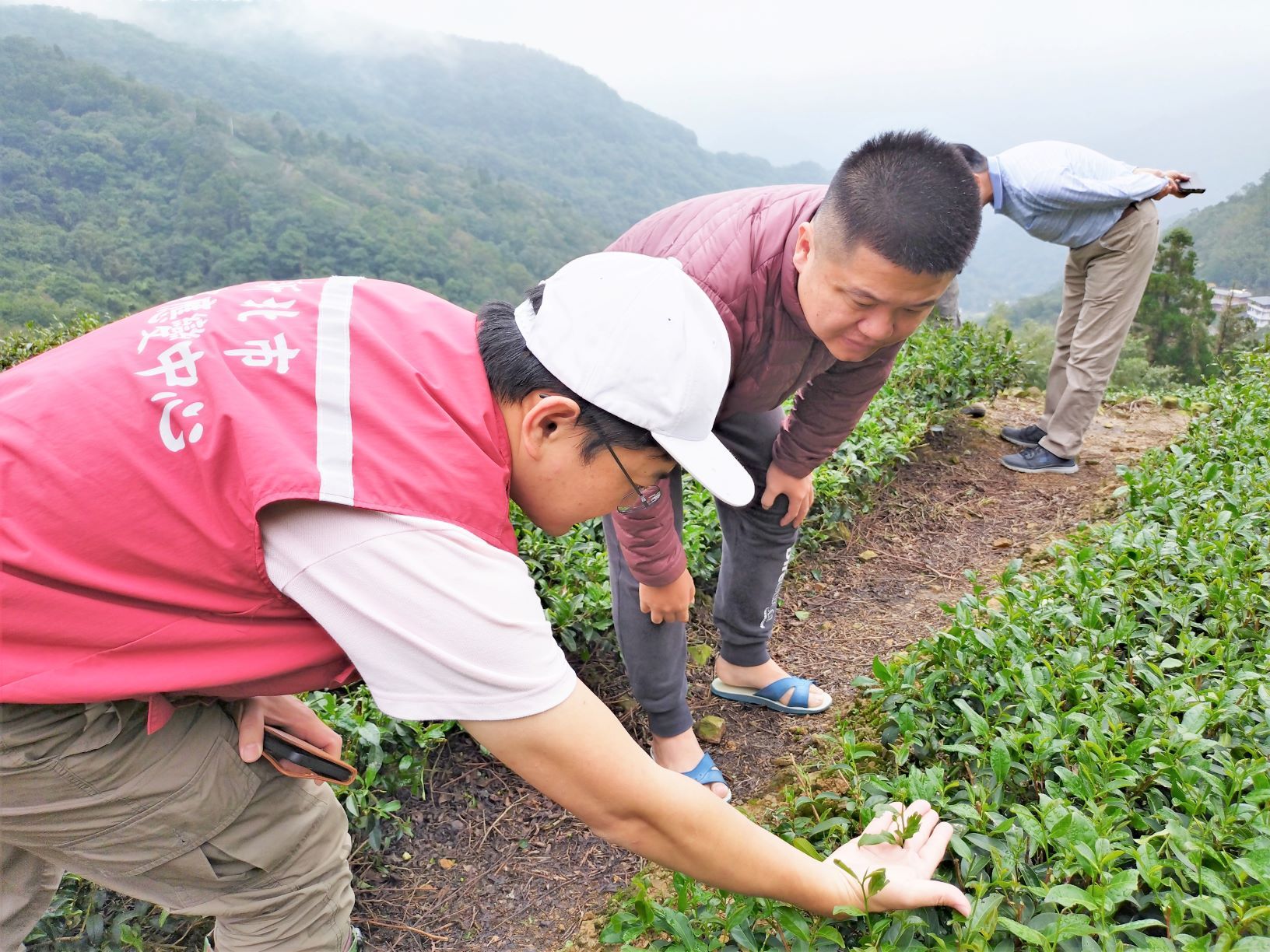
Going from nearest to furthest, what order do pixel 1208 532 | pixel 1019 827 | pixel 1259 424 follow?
pixel 1019 827
pixel 1208 532
pixel 1259 424

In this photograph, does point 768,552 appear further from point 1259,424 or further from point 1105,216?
point 1105,216

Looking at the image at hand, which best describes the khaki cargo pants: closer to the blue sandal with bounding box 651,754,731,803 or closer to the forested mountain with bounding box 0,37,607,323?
the blue sandal with bounding box 651,754,731,803

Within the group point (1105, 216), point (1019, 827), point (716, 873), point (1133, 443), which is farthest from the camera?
point (1133, 443)

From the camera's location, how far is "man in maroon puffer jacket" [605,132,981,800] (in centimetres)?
184

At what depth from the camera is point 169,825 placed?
1.44m

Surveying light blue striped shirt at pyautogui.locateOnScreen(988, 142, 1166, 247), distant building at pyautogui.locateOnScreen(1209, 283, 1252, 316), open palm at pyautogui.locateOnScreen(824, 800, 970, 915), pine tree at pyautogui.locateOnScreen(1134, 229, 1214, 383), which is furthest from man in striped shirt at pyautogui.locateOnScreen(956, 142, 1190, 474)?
distant building at pyautogui.locateOnScreen(1209, 283, 1252, 316)

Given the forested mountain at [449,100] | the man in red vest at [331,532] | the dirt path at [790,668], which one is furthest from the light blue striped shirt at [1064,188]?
the forested mountain at [449,100]

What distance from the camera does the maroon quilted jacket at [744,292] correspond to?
1943 millimetres

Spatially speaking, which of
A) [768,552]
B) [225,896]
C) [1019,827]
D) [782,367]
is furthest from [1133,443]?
[225,896]

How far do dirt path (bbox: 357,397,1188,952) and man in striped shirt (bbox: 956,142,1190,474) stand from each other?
1.43 ft

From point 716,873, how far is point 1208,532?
6.51 ft

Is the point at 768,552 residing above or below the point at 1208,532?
below

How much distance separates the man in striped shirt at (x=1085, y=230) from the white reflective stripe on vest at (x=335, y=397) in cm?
320

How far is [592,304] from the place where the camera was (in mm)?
1277
